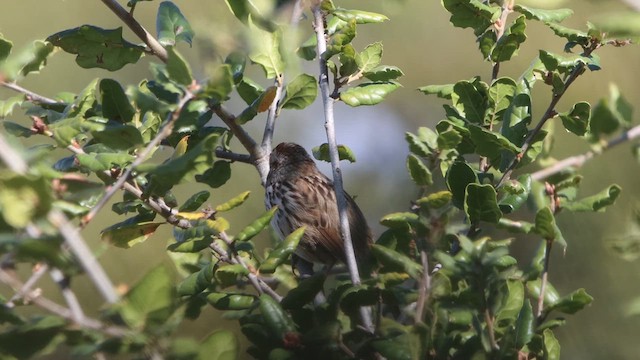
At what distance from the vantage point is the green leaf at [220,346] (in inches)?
47.9

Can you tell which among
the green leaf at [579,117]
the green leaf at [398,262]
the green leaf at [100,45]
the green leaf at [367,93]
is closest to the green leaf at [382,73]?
the green leaf at [367,93]

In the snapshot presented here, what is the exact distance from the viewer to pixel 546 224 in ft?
5.30

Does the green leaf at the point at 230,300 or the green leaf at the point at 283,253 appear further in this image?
the green leaf at the point at 230,300

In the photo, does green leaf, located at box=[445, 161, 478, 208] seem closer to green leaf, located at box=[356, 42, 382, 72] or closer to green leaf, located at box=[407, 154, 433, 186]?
green leaf, located at box=[407, 154, 433, 186]

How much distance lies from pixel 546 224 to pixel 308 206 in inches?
89.1

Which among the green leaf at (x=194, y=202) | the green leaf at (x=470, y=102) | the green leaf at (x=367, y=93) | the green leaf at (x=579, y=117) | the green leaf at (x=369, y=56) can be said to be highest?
the green leaf at (x=369, y=56)

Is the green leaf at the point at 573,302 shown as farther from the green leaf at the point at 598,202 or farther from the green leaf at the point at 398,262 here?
the green leaf at the point at 398,262

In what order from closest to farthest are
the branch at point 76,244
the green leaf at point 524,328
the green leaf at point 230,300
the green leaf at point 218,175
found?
the branch at point 76,244, the green leaf at point 524,328, the green leaf at point 230,300, the green leaf at point 218,175

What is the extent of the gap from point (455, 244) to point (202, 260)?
2.21 feet

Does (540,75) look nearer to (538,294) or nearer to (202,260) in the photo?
(538,294)

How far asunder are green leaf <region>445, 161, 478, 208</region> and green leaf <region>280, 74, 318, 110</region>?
40 centimetres

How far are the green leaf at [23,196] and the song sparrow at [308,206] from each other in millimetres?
2315

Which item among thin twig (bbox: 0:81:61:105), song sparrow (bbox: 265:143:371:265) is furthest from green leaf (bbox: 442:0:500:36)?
song sparrow (bbox: 265:143:371:265)

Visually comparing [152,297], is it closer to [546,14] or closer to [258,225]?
[258,225]
